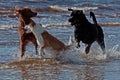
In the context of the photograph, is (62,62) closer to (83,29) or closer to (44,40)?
(44,40)

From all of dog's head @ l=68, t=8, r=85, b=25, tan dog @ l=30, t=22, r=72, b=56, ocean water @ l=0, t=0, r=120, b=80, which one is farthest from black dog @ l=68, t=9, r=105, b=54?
tan dog @ l=30, t=22, r=72, b=56

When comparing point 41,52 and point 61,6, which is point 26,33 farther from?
point 61,6

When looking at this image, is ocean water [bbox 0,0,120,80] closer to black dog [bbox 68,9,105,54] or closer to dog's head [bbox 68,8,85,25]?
black dog [bbox 68,9,105,54]

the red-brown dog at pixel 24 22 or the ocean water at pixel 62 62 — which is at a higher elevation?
the red-brown dog at pixel 24 22

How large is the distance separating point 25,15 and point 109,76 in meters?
2.24

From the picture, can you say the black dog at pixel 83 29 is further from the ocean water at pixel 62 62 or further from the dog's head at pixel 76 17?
the ocean water at pixel 62 62

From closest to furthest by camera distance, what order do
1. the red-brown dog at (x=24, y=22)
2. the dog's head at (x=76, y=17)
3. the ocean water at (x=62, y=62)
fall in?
1. the ocean water at (x=62, y=62)
2. the red-brown dog at (x=24, y=22)
3. the dog's head at (x=76, y=17)

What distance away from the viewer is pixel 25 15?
9039 millimetres

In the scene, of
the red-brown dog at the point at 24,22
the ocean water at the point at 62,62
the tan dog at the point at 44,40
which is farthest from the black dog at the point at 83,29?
the red-brown dog at the point at 24,22

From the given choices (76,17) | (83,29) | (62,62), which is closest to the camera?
(62,62)

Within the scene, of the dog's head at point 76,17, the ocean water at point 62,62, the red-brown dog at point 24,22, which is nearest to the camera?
the ocean water at point 62,62

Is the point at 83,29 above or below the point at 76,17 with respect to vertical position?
below

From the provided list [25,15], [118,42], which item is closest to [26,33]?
[25,15]

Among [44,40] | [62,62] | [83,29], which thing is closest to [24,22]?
[44,40]
